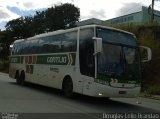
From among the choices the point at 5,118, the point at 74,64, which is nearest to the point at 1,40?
the point at 74,64

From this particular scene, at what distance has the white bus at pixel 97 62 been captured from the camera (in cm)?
1689

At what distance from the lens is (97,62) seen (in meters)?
17.0

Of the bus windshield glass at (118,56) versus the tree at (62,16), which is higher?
the tree at (62,16)

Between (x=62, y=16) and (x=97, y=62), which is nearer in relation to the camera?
(x=97, y=62)

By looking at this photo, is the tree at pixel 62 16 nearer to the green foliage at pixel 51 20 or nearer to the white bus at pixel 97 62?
the green foliage at pixel 51 20

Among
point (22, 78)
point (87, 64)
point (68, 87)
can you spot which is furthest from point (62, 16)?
point (87, 64)

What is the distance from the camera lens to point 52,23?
3115 inches

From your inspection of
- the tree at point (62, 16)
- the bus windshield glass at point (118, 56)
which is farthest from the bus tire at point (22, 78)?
the tree at point (62, 16)

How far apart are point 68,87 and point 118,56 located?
10.4ft

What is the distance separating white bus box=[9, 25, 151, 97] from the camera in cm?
1689

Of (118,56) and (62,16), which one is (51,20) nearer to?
(62,16)

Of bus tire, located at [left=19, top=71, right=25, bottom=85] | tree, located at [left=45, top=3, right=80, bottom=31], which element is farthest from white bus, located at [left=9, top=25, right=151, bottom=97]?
tree, located at [left=45, top=3, right=80, bottom=31]

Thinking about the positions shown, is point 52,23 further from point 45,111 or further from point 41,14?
point 45,111

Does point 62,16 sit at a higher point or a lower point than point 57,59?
higher
